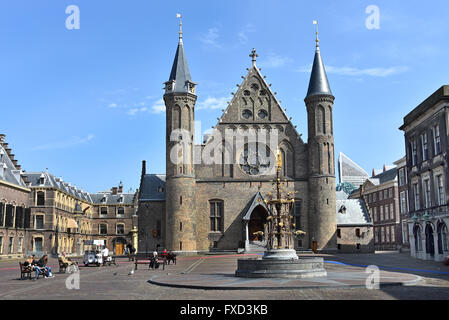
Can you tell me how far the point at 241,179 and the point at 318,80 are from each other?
14.0m

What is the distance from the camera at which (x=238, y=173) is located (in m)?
51.5

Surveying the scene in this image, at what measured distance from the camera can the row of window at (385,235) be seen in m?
72.1

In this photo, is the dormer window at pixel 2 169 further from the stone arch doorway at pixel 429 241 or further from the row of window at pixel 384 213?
the row of window at pixel 384 213

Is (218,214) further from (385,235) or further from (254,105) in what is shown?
(385,235)

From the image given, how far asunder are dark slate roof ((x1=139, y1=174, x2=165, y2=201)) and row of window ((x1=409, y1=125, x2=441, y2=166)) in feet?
87.1

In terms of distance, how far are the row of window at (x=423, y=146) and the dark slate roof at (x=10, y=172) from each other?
1655 inches

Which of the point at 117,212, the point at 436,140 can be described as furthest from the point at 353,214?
the point at 117,212

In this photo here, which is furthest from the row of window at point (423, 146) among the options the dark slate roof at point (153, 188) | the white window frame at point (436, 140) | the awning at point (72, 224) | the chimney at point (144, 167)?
the awning at point (72, 224)

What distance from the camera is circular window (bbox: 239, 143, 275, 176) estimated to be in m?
52.1

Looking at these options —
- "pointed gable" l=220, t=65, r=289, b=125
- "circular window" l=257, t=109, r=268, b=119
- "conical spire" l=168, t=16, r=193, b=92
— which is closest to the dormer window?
"conical spire" l=168, t=16, r=193, b=92

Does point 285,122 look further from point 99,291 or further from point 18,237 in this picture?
point 99,291

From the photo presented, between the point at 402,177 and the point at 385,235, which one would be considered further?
the point at 385,235

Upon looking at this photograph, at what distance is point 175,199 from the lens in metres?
48.8
